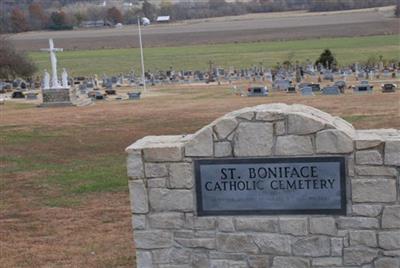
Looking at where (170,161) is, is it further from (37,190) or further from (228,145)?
(37,190)

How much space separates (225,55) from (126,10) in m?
Answer: 79.4

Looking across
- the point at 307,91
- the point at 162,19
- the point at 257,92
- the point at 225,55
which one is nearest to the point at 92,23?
the point at 162,19

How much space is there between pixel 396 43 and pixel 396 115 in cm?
5835

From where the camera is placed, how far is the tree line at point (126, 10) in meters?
133

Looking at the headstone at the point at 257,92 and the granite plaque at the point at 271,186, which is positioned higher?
the granite plaque at the point at 271,186

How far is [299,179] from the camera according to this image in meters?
7.42

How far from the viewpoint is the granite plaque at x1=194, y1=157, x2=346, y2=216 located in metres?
7.33

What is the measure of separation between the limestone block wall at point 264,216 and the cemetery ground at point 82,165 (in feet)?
5.90

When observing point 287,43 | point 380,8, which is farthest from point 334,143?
point 380,8

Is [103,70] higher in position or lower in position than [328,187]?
lower

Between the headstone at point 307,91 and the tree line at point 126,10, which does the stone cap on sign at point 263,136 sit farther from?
the tree line at point 126,10

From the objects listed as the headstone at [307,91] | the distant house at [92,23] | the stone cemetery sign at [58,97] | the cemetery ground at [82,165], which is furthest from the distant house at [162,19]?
the headstone at [307,91]

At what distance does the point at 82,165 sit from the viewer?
1786cm

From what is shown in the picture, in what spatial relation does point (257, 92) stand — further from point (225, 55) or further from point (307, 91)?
point (225, 55)
